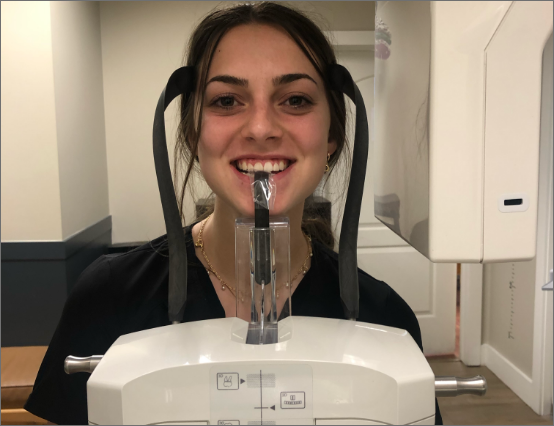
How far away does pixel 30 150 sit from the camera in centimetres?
156

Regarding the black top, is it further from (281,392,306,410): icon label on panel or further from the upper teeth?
(281,392,306,410): icon label on panel

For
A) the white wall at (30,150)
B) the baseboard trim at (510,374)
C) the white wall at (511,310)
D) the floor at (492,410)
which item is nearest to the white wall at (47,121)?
the white wall at (30,150)

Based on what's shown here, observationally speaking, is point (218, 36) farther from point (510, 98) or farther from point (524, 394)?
point (524, 394)

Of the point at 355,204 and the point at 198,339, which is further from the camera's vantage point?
the point at 355,204

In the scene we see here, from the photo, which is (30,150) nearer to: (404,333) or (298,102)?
(298,102)

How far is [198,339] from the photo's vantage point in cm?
40

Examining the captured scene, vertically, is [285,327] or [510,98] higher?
[510,98]

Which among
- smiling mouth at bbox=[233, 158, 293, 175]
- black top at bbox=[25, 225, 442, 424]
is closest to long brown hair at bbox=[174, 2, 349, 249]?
smiling mouth at bbox=[233, 158, 293, 175]

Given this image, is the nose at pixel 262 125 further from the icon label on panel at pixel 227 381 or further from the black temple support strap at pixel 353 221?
the icon label on panel at pixel 227 381

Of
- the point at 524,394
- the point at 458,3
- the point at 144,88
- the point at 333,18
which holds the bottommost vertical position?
the point at 524,394

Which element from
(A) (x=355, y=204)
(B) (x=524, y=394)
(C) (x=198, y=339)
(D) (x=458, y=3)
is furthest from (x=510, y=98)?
(B) (x=524, y=394)

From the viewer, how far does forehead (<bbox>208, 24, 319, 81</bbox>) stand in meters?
0.60

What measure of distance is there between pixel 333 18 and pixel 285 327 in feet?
7.79

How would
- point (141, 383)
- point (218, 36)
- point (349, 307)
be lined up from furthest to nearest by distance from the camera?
point (218, 36)
point (349, 307)
point (141, 383)
